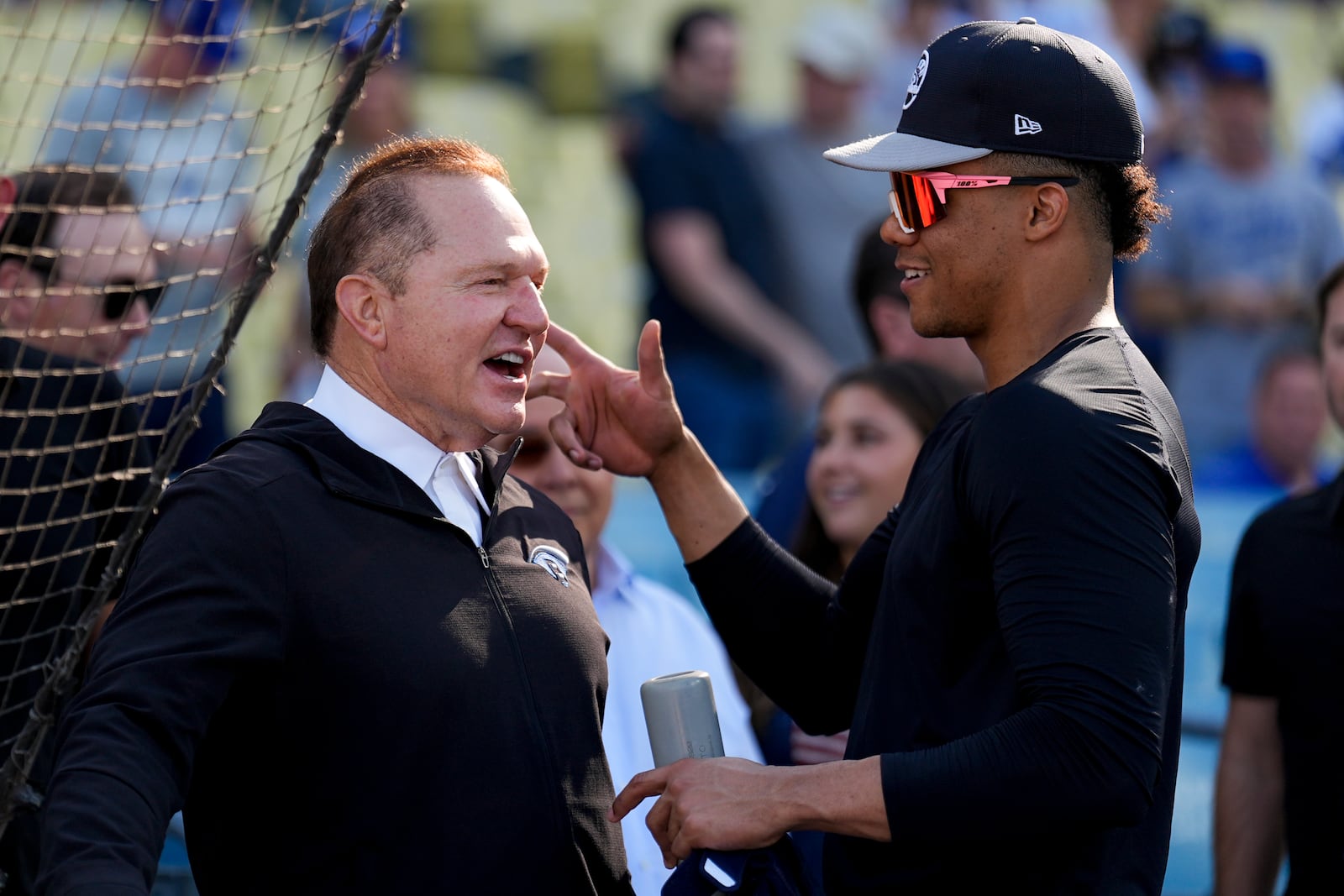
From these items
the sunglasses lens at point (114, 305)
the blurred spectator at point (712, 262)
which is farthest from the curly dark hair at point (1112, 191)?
the blurred spectator at point (712, 262)

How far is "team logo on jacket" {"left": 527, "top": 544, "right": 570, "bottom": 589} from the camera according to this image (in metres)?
2.40

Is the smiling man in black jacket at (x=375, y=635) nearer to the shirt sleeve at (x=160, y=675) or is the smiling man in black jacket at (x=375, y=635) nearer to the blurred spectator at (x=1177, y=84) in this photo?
the shirt sleeve at (x=160, y=675)

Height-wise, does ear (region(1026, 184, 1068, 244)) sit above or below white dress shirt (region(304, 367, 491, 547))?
above

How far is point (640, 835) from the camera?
309cm

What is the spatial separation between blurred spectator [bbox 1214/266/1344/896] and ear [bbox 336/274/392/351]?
6.11 feet

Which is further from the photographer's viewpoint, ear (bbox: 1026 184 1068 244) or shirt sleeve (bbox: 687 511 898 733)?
shirt sleeve (bbox: 687 511 898 733)

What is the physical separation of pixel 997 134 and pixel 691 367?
4534 millimetres

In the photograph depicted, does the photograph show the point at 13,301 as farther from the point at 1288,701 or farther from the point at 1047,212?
the point at 1288,701

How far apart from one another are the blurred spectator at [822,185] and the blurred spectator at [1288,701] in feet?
12.3

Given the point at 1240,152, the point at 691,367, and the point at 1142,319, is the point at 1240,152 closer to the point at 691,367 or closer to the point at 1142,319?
the point at 1142,319

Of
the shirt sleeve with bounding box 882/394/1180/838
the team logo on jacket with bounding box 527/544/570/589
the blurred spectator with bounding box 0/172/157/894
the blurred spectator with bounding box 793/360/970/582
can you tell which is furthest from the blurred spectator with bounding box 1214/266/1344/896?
the blurred spectator with bounding box 0/172/157/894

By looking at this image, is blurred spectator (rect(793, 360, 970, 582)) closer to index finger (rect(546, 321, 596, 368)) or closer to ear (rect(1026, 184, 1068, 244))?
index finger (rect(546, 321, 596, 368))

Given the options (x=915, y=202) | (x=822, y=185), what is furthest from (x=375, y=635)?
(x=822, y=185)

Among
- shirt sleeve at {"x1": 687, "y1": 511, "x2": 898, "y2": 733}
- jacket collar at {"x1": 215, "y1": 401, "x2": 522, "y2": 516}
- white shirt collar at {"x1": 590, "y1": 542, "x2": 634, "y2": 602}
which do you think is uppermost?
jacket collar at {"x1": 215, "y1": 401, "x2": 522, "y2": 516}
